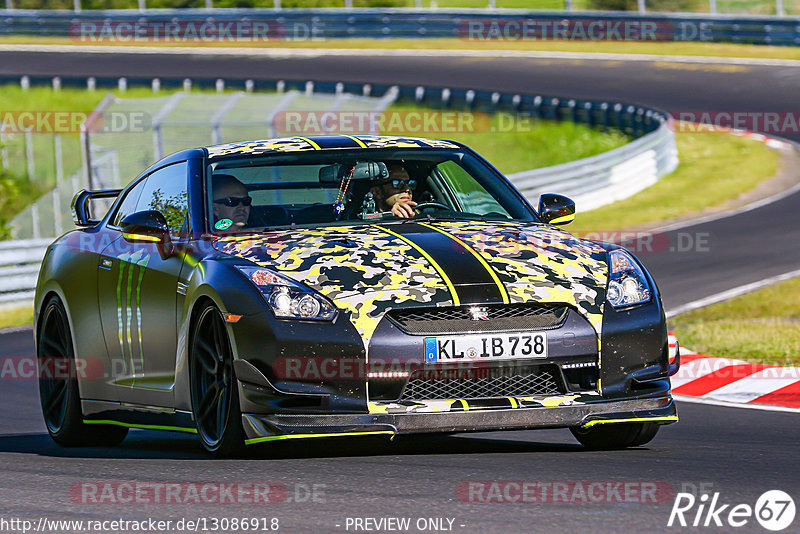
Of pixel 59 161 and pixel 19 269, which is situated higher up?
pixel 19 269

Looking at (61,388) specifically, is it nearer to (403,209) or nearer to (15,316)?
(403,209)

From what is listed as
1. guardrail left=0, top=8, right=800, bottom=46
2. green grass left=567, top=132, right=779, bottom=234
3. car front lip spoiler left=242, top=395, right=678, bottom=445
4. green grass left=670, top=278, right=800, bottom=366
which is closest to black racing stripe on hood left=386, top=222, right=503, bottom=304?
car front lip spoiler left=242, top=395, right=678, bottom=445

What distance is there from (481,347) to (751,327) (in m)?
6.62

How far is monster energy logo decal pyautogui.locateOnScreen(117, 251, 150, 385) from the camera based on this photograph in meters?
7.35

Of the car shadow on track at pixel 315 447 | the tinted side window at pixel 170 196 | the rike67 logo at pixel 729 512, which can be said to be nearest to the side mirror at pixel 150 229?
the tinted side window at pixel 170 196

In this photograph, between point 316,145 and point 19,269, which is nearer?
point 316,145

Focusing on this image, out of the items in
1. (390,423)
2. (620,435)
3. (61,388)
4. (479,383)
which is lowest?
(61,388)

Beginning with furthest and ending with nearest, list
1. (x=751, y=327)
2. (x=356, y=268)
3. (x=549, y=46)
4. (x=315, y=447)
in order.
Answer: (x=549, y=46) < (x=751, y=327) < (x=315, y=447) < (x=356, y=268)

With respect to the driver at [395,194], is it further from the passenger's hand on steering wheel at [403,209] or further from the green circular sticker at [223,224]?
the green circular sticker at [223,224]

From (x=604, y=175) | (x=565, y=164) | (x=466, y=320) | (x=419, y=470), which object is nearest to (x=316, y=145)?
(x=466, y=320)

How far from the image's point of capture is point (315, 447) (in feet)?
22.9

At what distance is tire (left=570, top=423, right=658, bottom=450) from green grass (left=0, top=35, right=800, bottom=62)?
34205mm

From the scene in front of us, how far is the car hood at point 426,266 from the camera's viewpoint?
242 inches

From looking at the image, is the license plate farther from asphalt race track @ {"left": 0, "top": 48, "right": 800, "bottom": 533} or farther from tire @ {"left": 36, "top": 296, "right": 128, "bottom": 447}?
tire @ {"left": 36, "top": 296, "right": 128, "bottom": 447}
